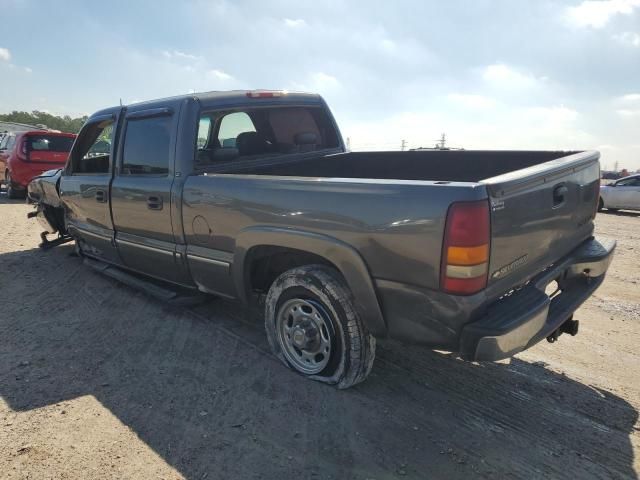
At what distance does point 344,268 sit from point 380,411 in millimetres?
921

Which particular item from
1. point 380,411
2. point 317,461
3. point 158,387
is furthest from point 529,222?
point 158,387

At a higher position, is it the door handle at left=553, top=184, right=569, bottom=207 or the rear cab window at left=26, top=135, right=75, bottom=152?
the rear cab window at left=26, top=135, right=75, bottom=152

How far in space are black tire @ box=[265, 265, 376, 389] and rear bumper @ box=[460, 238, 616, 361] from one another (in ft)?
2.32

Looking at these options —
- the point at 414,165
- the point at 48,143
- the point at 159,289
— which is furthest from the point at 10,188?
the point at 414,165

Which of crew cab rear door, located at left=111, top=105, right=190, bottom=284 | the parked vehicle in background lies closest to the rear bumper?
crew cab rear door, located at left=111, top=105, right=190, bottom=284

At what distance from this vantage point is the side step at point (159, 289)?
12.8 ft

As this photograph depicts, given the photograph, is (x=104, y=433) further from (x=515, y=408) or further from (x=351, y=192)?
(x=515, y=408)

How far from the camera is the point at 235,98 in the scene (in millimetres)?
3938

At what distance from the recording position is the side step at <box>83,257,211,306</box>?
391cm

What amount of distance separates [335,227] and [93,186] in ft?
10.5

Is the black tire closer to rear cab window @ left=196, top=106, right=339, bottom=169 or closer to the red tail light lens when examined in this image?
rear cab window @ left=196, top=106, right=339, bottom=169

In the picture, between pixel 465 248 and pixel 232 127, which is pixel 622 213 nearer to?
pixel 232 127

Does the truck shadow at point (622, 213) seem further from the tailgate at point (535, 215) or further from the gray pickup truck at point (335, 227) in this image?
the tailgate at point (535, 215)

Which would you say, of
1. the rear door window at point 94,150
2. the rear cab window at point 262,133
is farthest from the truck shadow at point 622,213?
the rear door window at point 94,150
